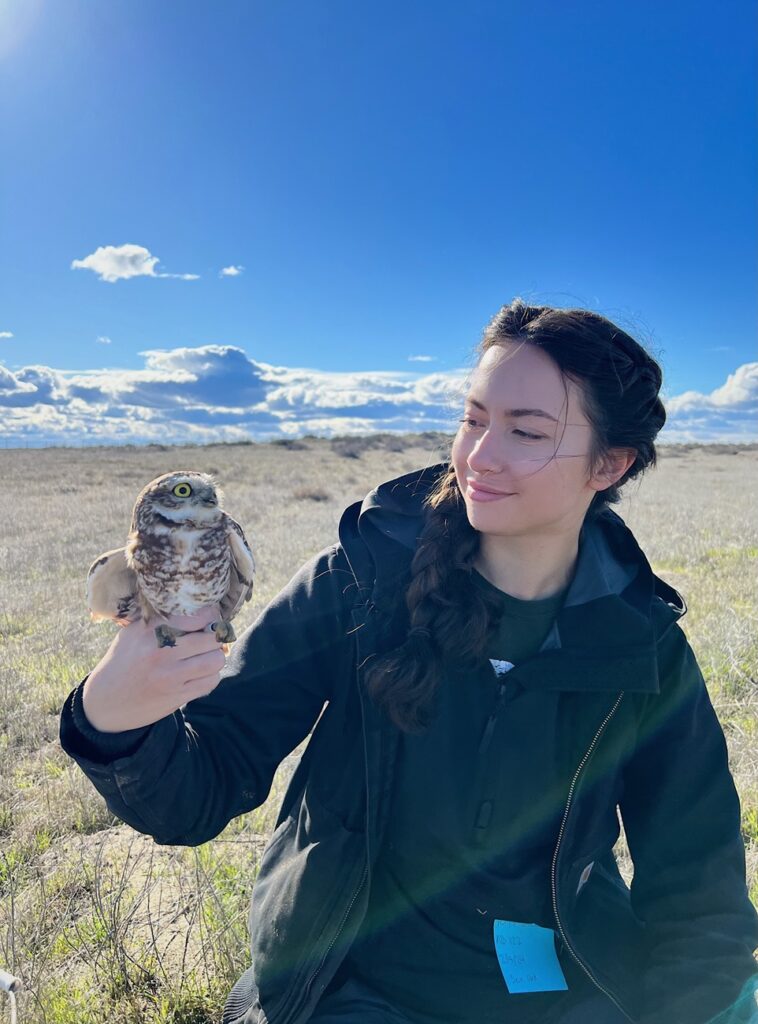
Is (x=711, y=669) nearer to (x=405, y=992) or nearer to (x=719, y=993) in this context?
(x=719, y=993)

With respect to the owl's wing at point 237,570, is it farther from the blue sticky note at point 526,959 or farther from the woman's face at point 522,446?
the blue sticky note at point 526,959

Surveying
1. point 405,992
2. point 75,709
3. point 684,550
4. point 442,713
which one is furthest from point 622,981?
point 684,550

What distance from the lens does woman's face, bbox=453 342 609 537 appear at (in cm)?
235

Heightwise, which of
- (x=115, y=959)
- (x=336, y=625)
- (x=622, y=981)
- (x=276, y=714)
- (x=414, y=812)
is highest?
(x=336, y=625)

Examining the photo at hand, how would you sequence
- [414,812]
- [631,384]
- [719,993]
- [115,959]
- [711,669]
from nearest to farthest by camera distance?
1. [719,993]
2. [414,812]
3. [631,384]
4. [115,959]
5. [711,669]

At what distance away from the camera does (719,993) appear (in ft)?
6.85

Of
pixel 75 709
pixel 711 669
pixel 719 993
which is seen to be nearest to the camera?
pixel 75 709

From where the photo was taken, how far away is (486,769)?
225 centimetres

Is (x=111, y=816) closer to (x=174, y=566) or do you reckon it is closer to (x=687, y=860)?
(x=174, y=566)

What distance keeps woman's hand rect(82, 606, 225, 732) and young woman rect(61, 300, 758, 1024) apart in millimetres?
140

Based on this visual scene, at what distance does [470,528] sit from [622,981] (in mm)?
1716

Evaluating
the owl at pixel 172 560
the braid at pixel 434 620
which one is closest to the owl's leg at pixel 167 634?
the owl at pixel 172 560

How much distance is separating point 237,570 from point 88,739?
704 millimetres

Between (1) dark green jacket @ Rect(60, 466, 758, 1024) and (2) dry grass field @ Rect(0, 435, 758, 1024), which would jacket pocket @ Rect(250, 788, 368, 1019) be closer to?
(1) dark green jacket @ Rect(60, 466, 758, 1024)
